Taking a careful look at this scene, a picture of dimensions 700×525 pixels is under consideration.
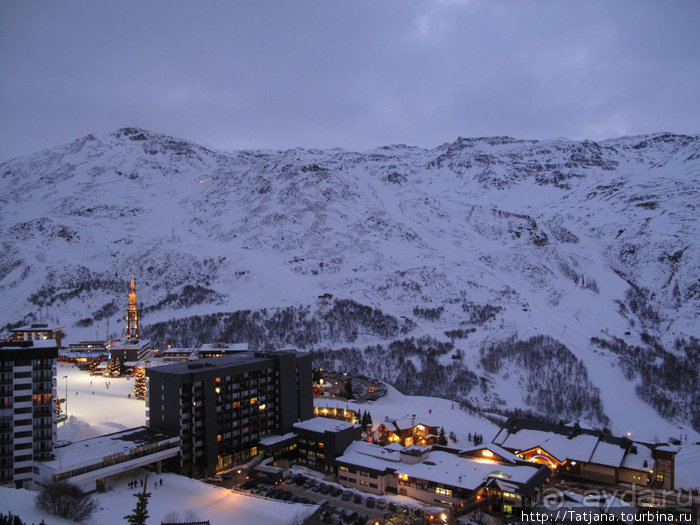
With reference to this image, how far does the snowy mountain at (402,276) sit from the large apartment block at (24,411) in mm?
50185

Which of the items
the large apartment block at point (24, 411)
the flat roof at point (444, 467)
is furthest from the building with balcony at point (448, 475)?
the large apartment block at point (24, 411)

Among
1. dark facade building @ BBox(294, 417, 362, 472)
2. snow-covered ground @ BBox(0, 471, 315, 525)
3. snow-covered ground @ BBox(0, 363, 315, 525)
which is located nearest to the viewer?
snow-covered ground @ BBox(0, 471, 315, 525)

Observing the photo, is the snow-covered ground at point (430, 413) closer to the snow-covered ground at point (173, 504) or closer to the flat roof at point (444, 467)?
the flat roof at point (444, 467)

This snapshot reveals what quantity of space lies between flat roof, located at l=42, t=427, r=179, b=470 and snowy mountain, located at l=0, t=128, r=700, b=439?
43582mm

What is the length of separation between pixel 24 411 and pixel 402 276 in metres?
91.1

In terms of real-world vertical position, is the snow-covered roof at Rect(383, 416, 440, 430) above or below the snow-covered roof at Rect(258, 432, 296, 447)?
below

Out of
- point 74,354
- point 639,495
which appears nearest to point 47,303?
point 74,354

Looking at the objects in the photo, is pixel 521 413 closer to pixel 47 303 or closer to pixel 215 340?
pixel 215 340

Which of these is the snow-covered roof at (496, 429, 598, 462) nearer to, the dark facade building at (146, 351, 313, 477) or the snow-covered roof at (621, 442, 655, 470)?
the snow-covered roof at (621, 442, 655, 470)

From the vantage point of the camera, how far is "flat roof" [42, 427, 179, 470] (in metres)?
30.6

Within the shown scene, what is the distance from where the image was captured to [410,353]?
8350 cm

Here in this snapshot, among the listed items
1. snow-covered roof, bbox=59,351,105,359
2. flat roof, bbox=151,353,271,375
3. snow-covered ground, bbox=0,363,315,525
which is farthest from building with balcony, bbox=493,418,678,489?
snow-covered roof, bbox=59,351,105,359

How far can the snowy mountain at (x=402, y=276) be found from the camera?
7481 centimetres

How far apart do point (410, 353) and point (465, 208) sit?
284ft
